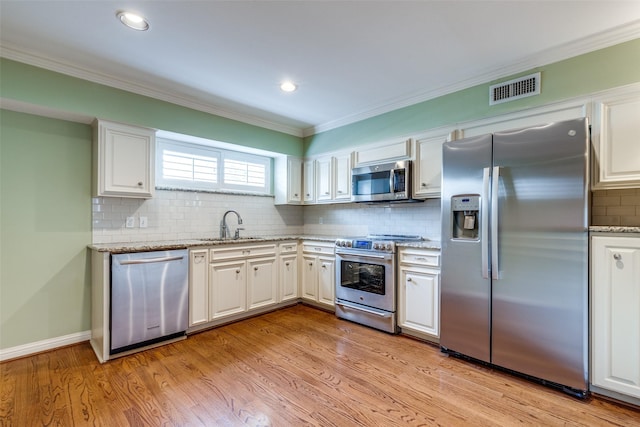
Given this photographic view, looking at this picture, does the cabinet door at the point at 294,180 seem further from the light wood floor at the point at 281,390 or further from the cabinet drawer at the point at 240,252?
the light wood floor at the point at 281,390

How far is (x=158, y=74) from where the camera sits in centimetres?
281

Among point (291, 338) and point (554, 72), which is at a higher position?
point (554, 72)

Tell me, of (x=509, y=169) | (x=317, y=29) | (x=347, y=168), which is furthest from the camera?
(x=347, y=168)

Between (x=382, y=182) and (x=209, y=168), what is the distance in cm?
218

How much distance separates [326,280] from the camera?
3844 mm

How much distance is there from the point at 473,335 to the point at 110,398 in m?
2.69

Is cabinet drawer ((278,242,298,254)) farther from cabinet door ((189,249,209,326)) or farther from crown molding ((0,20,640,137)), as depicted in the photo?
crown molding ((0,20,640,137))

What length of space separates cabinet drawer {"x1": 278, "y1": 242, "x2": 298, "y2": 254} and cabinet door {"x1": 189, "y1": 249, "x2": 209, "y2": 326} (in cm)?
101

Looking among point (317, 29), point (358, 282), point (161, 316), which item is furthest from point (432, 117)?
point (161, 316)

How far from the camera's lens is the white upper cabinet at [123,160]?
2.79 meters

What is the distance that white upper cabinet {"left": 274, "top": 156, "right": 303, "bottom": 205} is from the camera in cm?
445

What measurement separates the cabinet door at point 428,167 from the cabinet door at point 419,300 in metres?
0.85

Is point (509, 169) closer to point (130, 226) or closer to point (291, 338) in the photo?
point (291, 338)

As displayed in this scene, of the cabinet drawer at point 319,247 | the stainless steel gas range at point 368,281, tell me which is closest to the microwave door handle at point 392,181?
the stainless steel gas range at point 368,281
